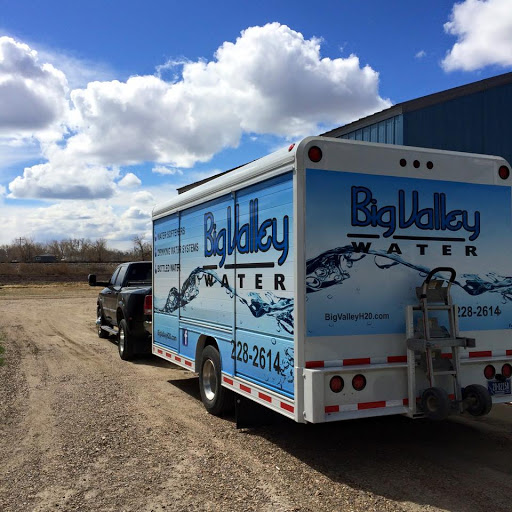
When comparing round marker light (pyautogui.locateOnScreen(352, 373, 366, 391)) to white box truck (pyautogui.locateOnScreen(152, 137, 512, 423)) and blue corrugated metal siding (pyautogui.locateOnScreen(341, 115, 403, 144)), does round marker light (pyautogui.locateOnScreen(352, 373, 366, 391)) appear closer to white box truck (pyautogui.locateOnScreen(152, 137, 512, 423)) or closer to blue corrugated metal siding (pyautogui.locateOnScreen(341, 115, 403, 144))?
white box truck (pyautogui.locateOnScreen(152, 137, 512, 423))

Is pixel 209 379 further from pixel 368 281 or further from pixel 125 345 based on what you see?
pixel 125 345

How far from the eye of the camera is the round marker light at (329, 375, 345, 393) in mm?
4941

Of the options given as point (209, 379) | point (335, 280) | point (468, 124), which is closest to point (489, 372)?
point (335, 280)

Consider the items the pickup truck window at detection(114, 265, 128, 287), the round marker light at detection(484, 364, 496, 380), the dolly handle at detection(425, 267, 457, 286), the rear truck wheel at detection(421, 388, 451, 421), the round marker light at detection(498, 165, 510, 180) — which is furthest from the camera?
the pickup truck window at detection(114, 265, 128, 287)

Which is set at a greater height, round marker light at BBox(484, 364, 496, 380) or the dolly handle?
the dolly handle

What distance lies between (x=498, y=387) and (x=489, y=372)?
0.19 metres

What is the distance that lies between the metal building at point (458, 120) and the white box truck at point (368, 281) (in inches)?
235

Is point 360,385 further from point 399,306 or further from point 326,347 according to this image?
point 399,306

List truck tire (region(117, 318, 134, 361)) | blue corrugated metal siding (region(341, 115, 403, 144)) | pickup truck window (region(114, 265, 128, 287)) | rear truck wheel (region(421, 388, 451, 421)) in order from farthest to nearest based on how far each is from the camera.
Result: pickup truck window (region(114, 265, 128, 287)) < blue corrugated metal siding (region(341, 115, 403, 144)) < truck tire (region(117, 318, 134, 361)) < rear truck wheel (region(421, 388, 451, 421))

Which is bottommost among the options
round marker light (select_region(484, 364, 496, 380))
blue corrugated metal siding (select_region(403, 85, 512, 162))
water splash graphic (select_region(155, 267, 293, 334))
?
round marker light (select_region(484, 364, 496, 380))

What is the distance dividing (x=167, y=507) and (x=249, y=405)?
2.07 metres

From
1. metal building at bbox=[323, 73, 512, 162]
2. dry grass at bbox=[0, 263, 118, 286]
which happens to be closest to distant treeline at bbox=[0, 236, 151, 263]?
dry grass at bbox=[0, 263, 118, 286]

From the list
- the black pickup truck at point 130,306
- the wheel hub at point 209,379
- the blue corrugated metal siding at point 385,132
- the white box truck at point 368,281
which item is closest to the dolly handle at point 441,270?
the white box truck at point 368,281

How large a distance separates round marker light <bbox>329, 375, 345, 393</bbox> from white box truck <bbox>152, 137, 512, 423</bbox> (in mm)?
14
